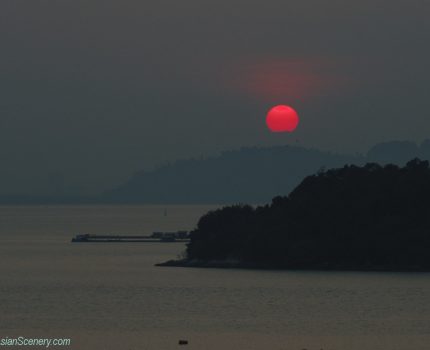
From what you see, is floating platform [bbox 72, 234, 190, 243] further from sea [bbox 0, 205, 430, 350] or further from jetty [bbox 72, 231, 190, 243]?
sea [bbox 0, 205, 430, 350]

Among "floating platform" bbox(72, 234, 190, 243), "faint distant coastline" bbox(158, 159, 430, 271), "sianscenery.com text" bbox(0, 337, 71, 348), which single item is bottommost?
"sianscenery.com text" bbox(0, 337, 71, 348)

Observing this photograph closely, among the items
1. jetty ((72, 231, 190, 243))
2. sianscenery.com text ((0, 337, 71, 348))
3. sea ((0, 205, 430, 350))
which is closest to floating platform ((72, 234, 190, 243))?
jetty ((72, 231, 190, 243))

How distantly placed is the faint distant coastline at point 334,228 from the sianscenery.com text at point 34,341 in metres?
Answer: 50.0

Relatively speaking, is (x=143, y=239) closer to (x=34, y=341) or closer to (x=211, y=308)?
(x=211, y=308)

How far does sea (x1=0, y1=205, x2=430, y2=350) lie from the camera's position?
207ft

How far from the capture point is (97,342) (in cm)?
6197

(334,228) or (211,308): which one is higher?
(334,228)

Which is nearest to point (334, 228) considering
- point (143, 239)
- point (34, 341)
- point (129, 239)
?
point (34, 341)

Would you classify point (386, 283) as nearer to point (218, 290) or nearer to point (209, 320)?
point (218, 290)

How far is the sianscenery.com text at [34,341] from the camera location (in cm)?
5978

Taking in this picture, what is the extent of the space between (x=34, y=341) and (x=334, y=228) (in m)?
56.4

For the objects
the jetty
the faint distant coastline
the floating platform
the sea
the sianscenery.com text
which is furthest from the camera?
the jetty

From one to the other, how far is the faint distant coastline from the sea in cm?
359

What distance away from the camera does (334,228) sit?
11425cm
